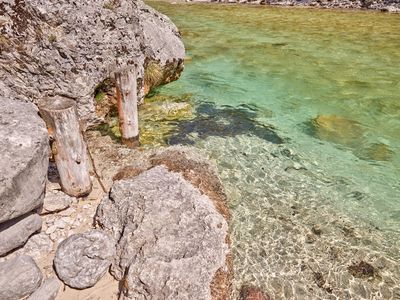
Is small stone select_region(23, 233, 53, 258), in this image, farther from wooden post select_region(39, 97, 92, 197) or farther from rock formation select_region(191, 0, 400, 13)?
rock formation select_region(191, 0, 400, 13)

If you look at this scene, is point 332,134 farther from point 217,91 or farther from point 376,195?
point 217,91

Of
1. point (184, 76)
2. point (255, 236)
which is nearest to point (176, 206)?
point (255, 236)

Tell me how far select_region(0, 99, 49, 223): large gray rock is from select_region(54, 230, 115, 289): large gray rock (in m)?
1.10

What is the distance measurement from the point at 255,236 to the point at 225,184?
6.61 ft

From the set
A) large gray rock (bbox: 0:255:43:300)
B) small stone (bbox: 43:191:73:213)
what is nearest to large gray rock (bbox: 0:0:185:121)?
small stone (bbox: 43:191:73:213)

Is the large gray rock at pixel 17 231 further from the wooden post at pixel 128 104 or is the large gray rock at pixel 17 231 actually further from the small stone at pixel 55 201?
the wooden post at pixel 128 104

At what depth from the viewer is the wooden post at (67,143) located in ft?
22.6

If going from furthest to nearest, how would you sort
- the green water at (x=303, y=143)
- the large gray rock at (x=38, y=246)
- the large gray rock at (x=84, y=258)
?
1. the green water at (x=303, y=143)
2. the large gray rock at (x=38, y=246)
3. the large gray rock at (x=84, y=258)

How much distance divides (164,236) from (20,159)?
2968 mm

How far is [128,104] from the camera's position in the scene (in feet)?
31.1

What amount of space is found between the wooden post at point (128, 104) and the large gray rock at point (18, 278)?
490 cm

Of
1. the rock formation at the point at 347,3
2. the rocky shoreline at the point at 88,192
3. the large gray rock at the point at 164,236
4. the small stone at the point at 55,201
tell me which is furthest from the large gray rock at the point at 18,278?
the rock formation at the point at 347,3

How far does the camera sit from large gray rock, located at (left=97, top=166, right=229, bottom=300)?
5.67 metres

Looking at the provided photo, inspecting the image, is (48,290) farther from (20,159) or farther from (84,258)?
(20,159)
